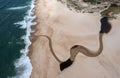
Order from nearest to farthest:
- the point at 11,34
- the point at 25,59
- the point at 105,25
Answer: the point at 25,59 → the point at 105,25 → the point at 11,34

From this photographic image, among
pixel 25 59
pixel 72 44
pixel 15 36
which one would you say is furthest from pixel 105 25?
pixel 15 36

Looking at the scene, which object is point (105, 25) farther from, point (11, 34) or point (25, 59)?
point (11, 34)

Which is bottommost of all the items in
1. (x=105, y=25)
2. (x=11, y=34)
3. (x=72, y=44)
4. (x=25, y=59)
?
(x=11, y=34)

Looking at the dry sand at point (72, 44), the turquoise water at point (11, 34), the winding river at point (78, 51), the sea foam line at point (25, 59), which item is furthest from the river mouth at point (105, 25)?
the turquoise water at point (11, 34)

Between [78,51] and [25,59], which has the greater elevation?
[78,51]

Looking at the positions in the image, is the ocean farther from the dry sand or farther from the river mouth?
the river mouth

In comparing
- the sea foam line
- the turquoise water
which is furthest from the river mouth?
the turquoise water

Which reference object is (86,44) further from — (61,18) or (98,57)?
(61,18)

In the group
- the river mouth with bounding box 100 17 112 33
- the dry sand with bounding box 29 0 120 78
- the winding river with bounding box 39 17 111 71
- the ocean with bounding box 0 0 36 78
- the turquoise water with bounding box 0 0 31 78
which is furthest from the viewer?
the river mouth with bounding box 100 17 112 33
